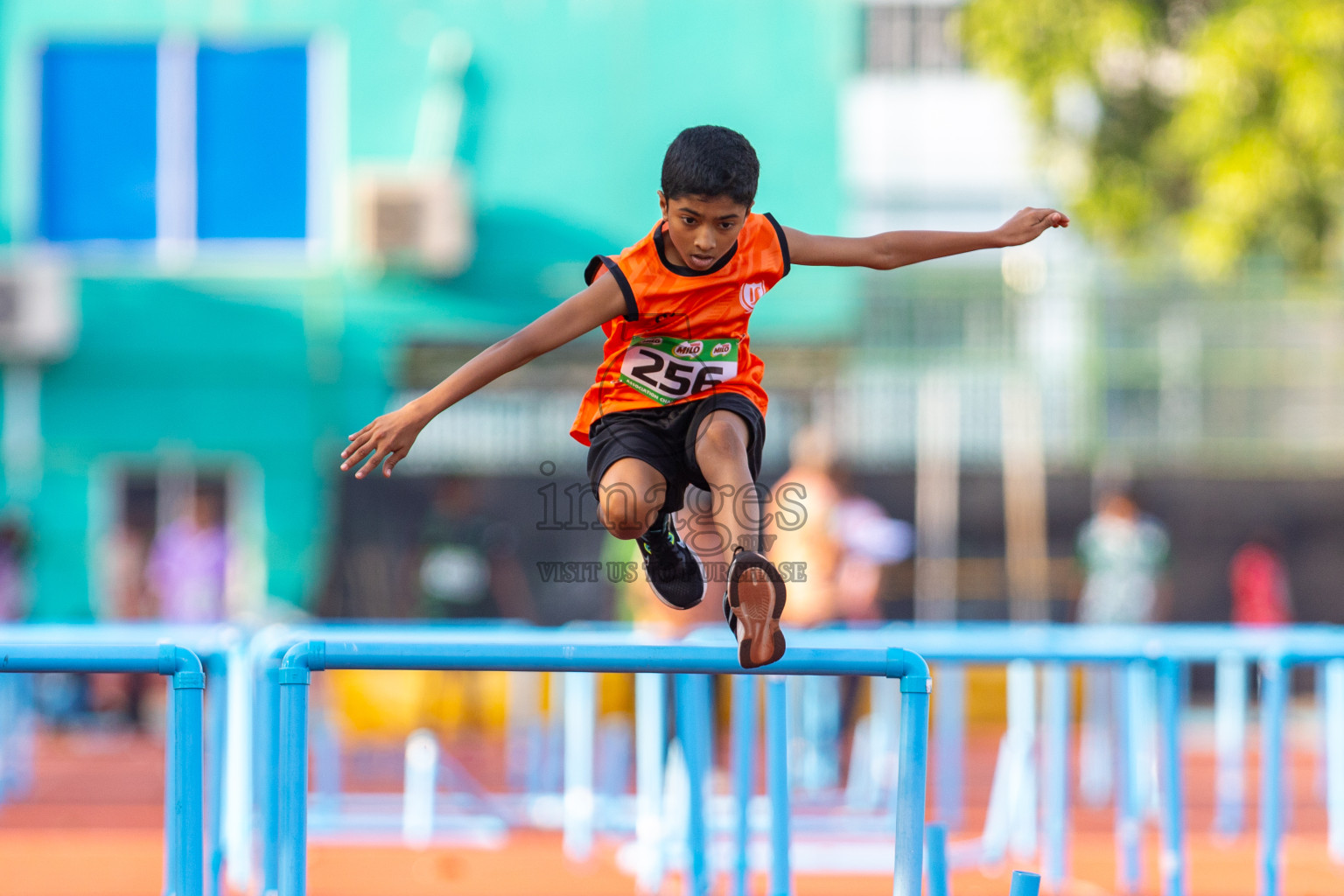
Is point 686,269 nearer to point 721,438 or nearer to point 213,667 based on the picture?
point 721,438

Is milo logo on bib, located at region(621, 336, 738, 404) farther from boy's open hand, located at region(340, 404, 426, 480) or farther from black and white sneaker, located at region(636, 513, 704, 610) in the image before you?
boy's open hand, located at region(340, 404, 426, 480)

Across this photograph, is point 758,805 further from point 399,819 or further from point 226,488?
point 226,488

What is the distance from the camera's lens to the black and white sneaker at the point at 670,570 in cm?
404

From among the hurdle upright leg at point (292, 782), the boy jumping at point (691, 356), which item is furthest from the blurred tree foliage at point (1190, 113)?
the hurdle upright leg at point (292, 782)

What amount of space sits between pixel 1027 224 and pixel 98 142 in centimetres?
1234

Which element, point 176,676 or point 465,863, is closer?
point 176,676

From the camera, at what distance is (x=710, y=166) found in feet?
10.7

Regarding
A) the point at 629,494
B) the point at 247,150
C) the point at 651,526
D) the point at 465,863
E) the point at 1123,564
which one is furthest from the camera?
the point at 247,150

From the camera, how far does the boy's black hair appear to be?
3.26m

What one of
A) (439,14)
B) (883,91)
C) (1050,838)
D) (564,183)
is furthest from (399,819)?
(883,91)

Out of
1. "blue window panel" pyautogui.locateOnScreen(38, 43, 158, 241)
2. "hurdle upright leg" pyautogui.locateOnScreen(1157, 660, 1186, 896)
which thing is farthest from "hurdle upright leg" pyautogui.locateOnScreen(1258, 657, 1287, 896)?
"blue window panel" pyautogui.locateOnScreen(38, 43, 158, 241)

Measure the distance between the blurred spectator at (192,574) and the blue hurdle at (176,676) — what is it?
345 inches

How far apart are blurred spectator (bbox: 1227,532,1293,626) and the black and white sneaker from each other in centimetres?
889

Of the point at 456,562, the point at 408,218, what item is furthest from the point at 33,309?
the point at 456,562
